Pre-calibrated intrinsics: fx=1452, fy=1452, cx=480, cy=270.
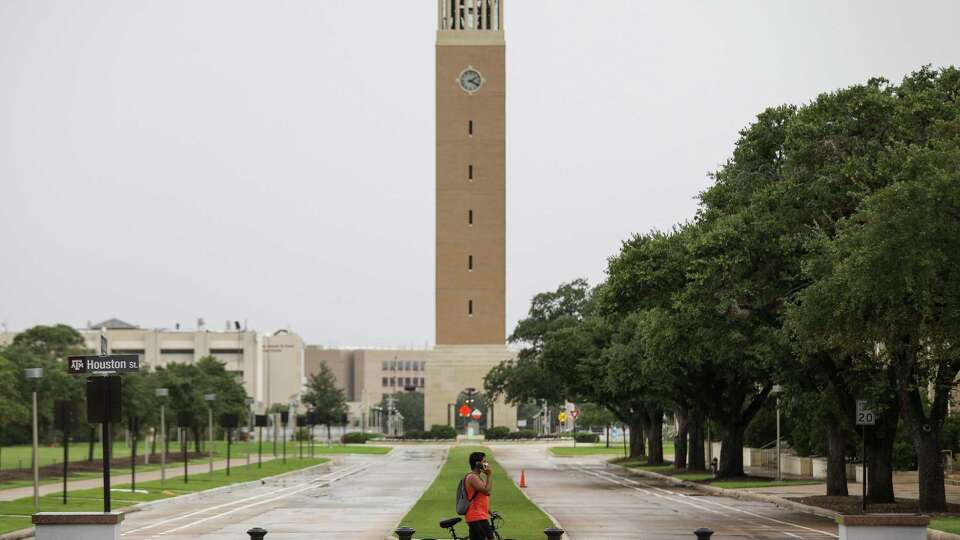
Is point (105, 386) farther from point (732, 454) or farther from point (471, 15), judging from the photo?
point (471, 15)

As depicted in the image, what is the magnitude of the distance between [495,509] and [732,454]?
2098 centimetres

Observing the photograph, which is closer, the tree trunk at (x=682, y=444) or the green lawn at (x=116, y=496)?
the green lawn at (x=116, y=496)

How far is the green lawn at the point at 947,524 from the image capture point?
2780cm

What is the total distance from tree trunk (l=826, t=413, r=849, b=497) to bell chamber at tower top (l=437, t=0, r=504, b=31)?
8551cm

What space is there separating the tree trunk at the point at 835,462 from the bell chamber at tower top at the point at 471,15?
85.5m

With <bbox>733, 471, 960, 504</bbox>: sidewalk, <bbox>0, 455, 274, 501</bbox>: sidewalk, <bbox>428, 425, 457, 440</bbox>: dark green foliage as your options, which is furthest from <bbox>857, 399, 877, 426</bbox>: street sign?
<bbox>428, 425, 457, 440</bbox>: dark green foliage

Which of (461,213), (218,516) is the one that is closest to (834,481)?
(218,516)

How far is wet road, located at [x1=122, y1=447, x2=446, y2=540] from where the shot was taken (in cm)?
2966

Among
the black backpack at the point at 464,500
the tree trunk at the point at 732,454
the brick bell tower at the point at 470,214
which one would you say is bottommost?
the tree trunk at the point at 732,454

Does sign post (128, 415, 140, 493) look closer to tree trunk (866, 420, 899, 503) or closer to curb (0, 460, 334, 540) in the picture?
curb (0, 460, 334, 540)

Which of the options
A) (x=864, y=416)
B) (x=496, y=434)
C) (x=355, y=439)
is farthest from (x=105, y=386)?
(x=355, y=439)

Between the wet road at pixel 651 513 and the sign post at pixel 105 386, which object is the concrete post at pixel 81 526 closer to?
the sign post at pixel 105 386

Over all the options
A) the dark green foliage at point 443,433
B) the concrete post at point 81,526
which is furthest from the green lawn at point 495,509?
the dark green foliage at point 443,433

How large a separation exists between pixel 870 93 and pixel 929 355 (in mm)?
6587
